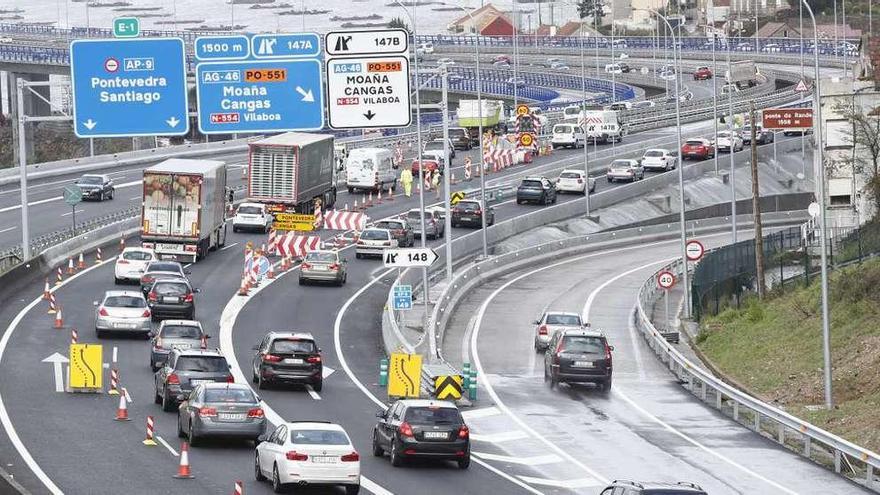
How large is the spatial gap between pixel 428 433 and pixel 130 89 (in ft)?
46.7

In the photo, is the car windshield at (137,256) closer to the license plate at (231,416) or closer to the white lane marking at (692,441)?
the white lane marking at (692,441)

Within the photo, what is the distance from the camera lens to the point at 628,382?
50281 millimetres

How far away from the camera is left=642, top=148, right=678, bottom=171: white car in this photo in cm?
10738

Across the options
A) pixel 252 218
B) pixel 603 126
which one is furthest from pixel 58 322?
pixel 603 126

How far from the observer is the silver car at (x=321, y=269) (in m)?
66.4

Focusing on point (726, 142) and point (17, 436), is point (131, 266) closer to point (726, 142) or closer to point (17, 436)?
point (17, 436)

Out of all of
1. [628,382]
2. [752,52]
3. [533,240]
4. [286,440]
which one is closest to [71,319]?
[628,382]

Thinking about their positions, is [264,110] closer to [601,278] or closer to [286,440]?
[286,440]

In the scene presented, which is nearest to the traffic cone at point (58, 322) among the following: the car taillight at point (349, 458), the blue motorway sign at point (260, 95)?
the blue motorway sign at point (260, 95)

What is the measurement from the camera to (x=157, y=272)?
198 ft

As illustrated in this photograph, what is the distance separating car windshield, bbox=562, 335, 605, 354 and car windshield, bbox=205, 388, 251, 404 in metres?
14.4

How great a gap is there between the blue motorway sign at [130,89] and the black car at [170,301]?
38.6ft

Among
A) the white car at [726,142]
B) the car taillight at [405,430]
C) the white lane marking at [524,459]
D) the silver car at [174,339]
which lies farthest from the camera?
the white car at [726,142]

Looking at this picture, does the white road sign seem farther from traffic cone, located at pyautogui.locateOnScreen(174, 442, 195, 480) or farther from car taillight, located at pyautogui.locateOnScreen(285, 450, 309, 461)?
car taillight, located at pyautogui.locateOnScreen(285, 450, 309, 461)
